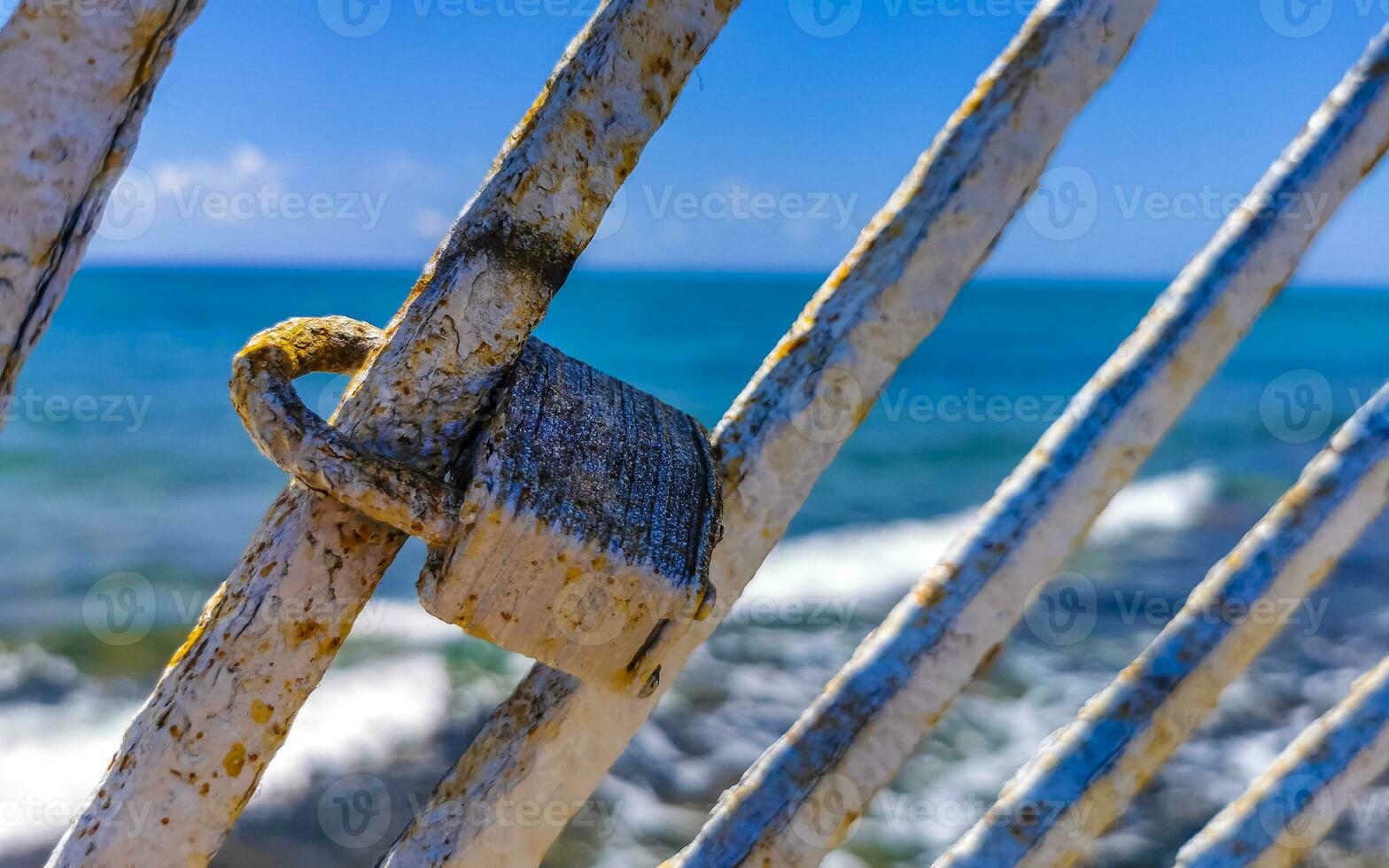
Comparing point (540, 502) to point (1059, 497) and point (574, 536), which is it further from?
point (1059, 497)

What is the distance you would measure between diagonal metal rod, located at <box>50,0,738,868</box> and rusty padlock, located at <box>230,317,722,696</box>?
55mm

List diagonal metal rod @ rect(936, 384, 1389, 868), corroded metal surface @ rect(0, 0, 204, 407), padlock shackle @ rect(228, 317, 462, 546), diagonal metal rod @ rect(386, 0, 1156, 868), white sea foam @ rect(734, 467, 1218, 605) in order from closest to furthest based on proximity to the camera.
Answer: corroded metal surface @ rect(0, 0, 204, 407) → padlock shackle @ rect(228, 317, 462, 546) → diagonal metal rod @ rect(386, 0, 1156, 868) → diagonal metal rod @ rect(936, 384, 1389, 868) → white sea foam @ rect(734, 467, 1218, 605)

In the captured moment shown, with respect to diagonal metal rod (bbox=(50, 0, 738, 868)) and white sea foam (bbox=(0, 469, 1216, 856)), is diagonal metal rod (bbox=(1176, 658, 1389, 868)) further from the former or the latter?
white sea foam (bbox=(0, 469, 1216, 856))

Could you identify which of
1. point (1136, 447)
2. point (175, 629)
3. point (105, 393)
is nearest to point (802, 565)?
point (175, 629)

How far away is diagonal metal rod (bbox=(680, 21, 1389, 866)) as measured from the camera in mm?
1223

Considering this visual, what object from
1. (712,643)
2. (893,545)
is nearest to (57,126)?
(712,643)

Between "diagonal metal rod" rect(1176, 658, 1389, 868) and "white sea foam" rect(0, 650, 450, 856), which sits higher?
"diagonal metal rod" rect(1176, 658, 1389, 868)

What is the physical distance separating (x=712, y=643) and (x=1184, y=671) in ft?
15.8

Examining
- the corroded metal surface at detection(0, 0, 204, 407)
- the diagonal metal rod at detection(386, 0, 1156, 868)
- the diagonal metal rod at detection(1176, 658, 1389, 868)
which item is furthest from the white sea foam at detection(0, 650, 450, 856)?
the corroded metal surface at detection(0, 0, 204, 407)

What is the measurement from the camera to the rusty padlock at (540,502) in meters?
0.80

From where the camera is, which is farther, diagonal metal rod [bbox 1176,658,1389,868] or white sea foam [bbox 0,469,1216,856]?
white sea foam [bbox 0,469,1216,856]

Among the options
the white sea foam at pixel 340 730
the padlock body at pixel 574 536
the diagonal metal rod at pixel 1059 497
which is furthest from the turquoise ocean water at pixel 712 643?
the diagonal metal rod at pixel 1059 497

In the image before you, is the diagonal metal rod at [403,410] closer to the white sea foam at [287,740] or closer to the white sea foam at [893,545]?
the white sea foam at [287,740]

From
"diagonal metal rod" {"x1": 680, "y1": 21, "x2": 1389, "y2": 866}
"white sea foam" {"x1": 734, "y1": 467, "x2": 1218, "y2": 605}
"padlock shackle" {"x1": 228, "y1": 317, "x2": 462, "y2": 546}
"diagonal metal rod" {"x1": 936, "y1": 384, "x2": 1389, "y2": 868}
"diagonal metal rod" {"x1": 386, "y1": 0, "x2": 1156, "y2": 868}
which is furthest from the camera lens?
"white sea foam" {"x1": 734, "y1": 467, "x2": 1218, "y2": 605}
